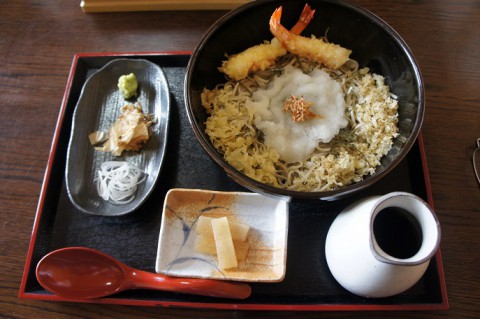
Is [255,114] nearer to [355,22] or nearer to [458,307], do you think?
[355,22]

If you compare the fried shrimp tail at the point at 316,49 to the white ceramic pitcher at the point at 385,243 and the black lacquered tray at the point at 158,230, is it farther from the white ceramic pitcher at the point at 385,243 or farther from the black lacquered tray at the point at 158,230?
the white ceramic pitcher at the point at 385,243

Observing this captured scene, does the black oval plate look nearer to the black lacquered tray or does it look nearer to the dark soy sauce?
the black lacquered tray

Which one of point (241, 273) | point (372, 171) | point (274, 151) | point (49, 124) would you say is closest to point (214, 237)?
point (241, 273)

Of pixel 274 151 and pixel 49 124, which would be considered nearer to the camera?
pixel 274 151

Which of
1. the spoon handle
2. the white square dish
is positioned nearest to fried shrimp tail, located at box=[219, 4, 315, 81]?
the white square dish

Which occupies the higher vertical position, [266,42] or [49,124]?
[266,42]
